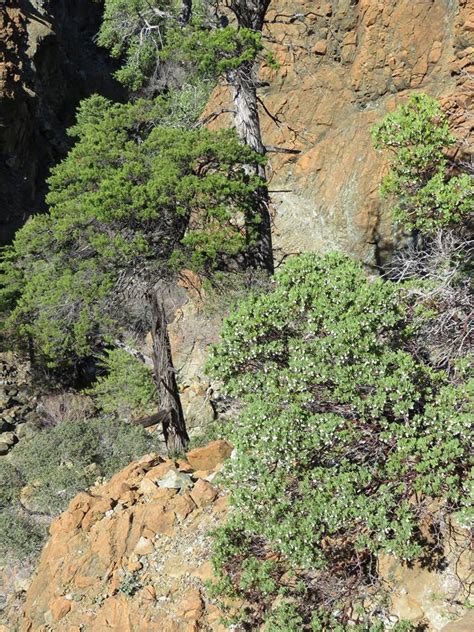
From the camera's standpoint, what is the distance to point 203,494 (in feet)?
23.7

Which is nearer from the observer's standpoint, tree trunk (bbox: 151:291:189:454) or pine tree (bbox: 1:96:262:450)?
pine tree (bbox: 1:96:262:450)

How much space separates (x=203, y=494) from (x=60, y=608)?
78.4 inches

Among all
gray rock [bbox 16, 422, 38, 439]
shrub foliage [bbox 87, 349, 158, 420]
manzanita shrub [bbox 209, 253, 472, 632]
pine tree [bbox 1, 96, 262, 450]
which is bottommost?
gray rock [bbox 16, 422, 38, 439]

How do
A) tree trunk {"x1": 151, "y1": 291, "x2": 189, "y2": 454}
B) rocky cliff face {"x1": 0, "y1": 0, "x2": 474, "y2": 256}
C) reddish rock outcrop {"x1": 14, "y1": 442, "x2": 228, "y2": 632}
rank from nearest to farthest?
reddish rock outcrop {"x1": 14, "y1": 442, "x2": 228, "y2": 632} < tree trunk {"x1": 151, "y1": 291, "x2": 189, "y2": 454} < rocky cliff face {"x1": 0, "y1": 0, "x2": 474, "y2": 256}

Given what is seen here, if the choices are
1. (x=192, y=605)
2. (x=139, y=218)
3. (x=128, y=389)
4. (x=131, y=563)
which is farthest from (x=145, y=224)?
(x=128, y=389)

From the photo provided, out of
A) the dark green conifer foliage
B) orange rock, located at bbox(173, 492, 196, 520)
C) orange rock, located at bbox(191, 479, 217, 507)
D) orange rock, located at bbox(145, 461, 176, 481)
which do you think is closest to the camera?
orange rock, located at bbox(173, 492, 196, 520)

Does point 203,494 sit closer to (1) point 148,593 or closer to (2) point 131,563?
(2) point 131,563

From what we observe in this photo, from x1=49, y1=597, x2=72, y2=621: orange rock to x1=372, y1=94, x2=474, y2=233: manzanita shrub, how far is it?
6059mm

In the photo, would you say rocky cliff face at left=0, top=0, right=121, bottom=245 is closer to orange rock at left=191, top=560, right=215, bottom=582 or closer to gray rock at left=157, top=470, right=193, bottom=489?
gray rock at left=157, top=470, right=193, bottom=489

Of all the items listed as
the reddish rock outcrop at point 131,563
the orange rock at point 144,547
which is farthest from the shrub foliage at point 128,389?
the orange rock at point 144,547

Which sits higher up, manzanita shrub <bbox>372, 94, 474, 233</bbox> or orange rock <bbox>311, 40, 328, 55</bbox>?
orange rock <bbox>311, 40, 328, 55</bbox>

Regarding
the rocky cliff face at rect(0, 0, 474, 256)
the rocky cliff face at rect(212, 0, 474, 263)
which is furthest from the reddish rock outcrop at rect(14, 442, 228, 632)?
the rocky cliff face at rect(212, 0, 474, 263)

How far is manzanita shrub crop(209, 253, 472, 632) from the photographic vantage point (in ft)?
16.4

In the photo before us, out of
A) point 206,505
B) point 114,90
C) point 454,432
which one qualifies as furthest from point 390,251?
point 114,90
